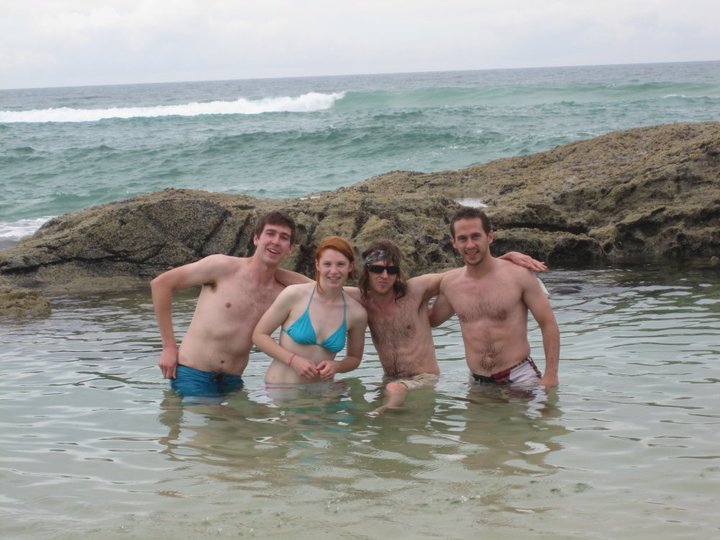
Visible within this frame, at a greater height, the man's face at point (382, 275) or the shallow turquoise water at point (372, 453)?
the man's face at point (382, 275)

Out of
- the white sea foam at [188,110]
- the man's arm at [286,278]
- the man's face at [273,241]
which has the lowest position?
the man's arm at [286,278]

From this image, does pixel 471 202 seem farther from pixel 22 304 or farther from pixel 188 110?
pixel 188 110

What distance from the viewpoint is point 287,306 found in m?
6.55

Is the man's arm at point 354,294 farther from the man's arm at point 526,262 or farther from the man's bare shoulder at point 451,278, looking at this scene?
the man's arm at point 526,262

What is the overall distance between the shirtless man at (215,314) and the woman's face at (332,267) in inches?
16.8

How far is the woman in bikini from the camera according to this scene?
643 centimetres

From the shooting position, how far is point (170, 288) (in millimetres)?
6707

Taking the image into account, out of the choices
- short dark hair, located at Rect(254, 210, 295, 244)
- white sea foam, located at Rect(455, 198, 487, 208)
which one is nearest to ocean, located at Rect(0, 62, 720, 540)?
short dark hair, located at Rect(254, 210, 295, 244)

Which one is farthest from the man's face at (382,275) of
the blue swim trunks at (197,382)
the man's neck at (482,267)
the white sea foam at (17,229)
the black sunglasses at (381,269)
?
the white sea foam at (17,229)

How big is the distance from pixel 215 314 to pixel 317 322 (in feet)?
2.56

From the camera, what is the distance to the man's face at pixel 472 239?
6.31m

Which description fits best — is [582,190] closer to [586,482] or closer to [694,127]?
[694,127]

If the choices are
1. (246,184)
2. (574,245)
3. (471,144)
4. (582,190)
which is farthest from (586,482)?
(471,144)

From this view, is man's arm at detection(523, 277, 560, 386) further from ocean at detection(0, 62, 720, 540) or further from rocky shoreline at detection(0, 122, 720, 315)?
rocky shoreline at detection(0, 122, 720, 315)
